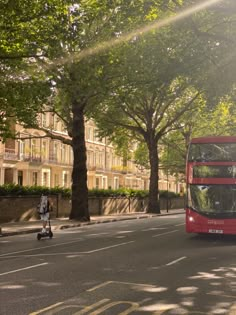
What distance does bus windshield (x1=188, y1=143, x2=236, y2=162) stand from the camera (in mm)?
17906

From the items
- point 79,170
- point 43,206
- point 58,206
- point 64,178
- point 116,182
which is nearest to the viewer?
point 43,206

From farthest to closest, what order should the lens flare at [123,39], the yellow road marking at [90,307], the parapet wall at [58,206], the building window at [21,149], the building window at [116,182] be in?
the building window at [116,182], the building window at [21,149], the parapet wall at [58,206], the lens flare at [123,39], the yellow road marking at [90,307]

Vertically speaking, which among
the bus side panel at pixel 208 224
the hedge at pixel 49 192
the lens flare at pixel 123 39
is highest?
the lens flare at pixel 123 39

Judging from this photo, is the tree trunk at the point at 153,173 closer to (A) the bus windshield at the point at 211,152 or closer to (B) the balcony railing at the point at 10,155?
(B) the balcony railing at the point at 10,155

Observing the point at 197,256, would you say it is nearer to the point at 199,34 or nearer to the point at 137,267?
the point at 137,267

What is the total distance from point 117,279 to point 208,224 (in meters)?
9.32

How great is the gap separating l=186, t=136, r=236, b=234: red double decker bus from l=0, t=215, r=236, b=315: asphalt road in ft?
5.83

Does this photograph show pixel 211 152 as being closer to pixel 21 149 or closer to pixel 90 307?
pixel 90 307

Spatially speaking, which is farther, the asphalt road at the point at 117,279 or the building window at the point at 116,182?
the building window at the point at 116,182

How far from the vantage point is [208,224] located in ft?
59.9

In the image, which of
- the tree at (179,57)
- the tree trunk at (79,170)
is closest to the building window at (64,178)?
the tree trunk at (79,170)

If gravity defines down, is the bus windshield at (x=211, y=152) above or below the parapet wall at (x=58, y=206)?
above

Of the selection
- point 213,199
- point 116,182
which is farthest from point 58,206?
point 116,182

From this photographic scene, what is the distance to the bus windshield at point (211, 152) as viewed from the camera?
705 inches
